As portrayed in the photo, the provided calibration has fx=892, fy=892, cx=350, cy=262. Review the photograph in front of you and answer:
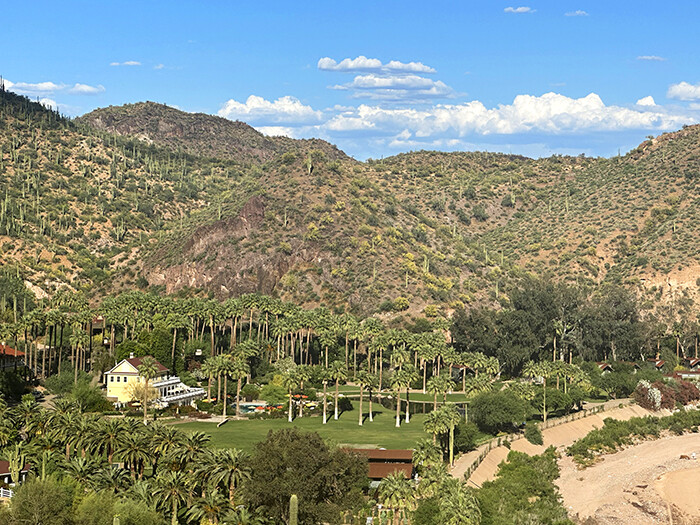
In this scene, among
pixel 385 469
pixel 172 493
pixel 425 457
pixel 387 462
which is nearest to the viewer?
pixel 172 493

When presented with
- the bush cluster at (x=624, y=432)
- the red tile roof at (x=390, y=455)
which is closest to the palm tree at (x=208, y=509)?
the red tile roof at (x=390, y=455)

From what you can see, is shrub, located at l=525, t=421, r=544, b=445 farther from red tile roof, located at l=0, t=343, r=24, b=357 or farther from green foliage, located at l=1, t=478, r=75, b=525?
red tile roof, located at l=0, t=343, r=24, b=357

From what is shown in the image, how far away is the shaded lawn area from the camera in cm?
9300

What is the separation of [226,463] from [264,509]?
166 inches

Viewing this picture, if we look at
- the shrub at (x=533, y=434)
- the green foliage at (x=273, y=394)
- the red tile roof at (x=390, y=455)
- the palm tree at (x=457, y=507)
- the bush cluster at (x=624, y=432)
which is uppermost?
the palm tree at (x=457, y=507)

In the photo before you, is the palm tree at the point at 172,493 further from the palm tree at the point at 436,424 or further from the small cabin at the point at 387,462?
the palm tree at the point at 436,424

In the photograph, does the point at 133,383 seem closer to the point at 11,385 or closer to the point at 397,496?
the point at 11,385

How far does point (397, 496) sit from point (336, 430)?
119 ft

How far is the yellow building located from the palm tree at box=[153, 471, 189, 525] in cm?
5078

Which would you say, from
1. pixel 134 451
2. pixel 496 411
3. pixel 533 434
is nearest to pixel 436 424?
pixel 496 411

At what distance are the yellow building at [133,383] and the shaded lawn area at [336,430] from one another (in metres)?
11.3

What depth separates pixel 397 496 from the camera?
65312 millimetres

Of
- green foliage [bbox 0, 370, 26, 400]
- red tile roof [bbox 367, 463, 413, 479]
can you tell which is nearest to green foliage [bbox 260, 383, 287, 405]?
green foliage [bbox 0, 370, 26, 400]

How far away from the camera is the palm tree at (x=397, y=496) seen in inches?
2574
